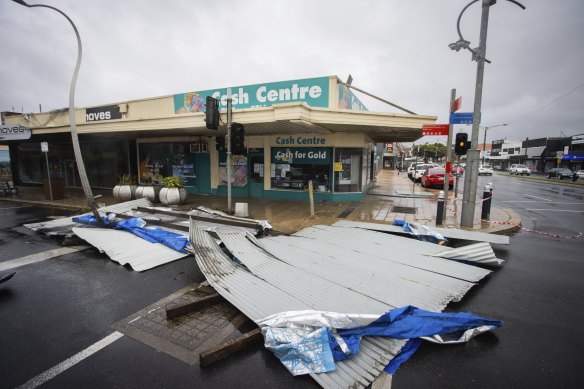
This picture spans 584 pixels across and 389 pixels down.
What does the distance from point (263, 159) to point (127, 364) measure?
1123 cm

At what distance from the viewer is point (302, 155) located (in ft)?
42.0

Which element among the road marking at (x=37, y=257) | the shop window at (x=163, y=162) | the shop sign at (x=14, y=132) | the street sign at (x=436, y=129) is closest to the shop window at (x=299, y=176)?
the street sign at (x=436, y=129)

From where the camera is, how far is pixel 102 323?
143 inches

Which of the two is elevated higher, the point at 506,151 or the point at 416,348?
the point at 506,151

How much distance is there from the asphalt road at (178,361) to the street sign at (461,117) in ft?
14.8

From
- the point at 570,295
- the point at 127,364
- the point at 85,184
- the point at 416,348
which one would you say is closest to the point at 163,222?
the point at 85,184

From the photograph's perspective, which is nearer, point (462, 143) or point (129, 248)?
point (129, 248)

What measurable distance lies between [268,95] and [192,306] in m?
11.0

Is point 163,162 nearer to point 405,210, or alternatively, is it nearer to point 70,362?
point 405,210

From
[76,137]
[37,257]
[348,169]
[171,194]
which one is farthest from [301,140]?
[37,257]

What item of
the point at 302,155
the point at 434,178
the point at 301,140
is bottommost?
Result: the point at 434,178

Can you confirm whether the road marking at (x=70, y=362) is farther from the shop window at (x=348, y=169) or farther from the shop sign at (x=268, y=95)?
the shop sign at (x=268, y=95)

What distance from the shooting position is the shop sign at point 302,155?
40.9 feet

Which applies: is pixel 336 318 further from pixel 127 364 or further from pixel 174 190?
pixel 174 190
